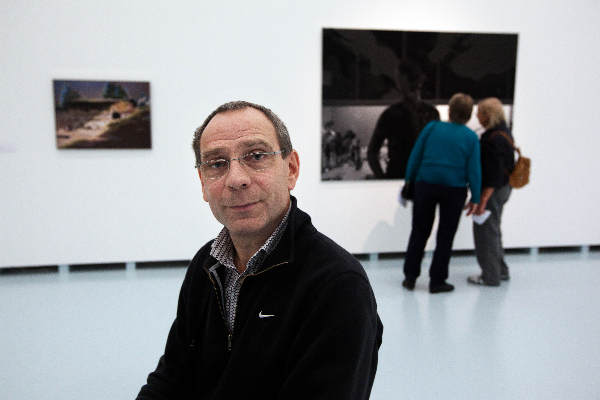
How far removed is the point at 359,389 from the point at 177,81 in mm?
4388

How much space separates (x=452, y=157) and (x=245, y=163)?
9.97 feet

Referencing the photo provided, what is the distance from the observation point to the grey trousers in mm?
4438

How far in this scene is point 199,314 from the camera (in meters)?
1.46

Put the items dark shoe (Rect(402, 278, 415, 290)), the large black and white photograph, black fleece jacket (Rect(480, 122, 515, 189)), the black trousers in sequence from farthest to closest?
1. the large black and white photograph
2. dark shoe (Rect(402, 278, 415, 290))
3. black fleece jacket (Rect(480, 122, 515, 189))
4. the black trousers

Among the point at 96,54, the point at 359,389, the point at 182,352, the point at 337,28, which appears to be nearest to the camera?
the point at 359,389

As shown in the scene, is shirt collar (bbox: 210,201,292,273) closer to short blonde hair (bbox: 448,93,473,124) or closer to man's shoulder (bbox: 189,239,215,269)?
man's shoulder (bbox: 189,239,215,269)

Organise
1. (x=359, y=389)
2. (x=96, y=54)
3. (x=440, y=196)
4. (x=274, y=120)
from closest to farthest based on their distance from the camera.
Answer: (x=359, y=389) → (x=274, y=120) → (x=440, y=196) → (x=96, y=54)

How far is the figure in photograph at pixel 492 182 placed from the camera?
4270mm

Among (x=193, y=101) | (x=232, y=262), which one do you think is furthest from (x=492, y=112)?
(x=232, y=262)

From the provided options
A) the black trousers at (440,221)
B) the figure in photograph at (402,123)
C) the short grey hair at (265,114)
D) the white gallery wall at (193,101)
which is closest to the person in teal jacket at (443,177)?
the black trousers at (440,221)

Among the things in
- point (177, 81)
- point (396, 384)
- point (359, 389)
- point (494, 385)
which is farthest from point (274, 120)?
point (177, 81)

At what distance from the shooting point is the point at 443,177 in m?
4.04

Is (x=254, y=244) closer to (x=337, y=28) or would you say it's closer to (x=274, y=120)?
(x=274, y=120)

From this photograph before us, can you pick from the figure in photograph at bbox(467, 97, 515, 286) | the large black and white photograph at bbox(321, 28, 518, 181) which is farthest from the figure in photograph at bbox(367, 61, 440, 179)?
the figure in photograph at bbox(467, 97, 515, 286)
